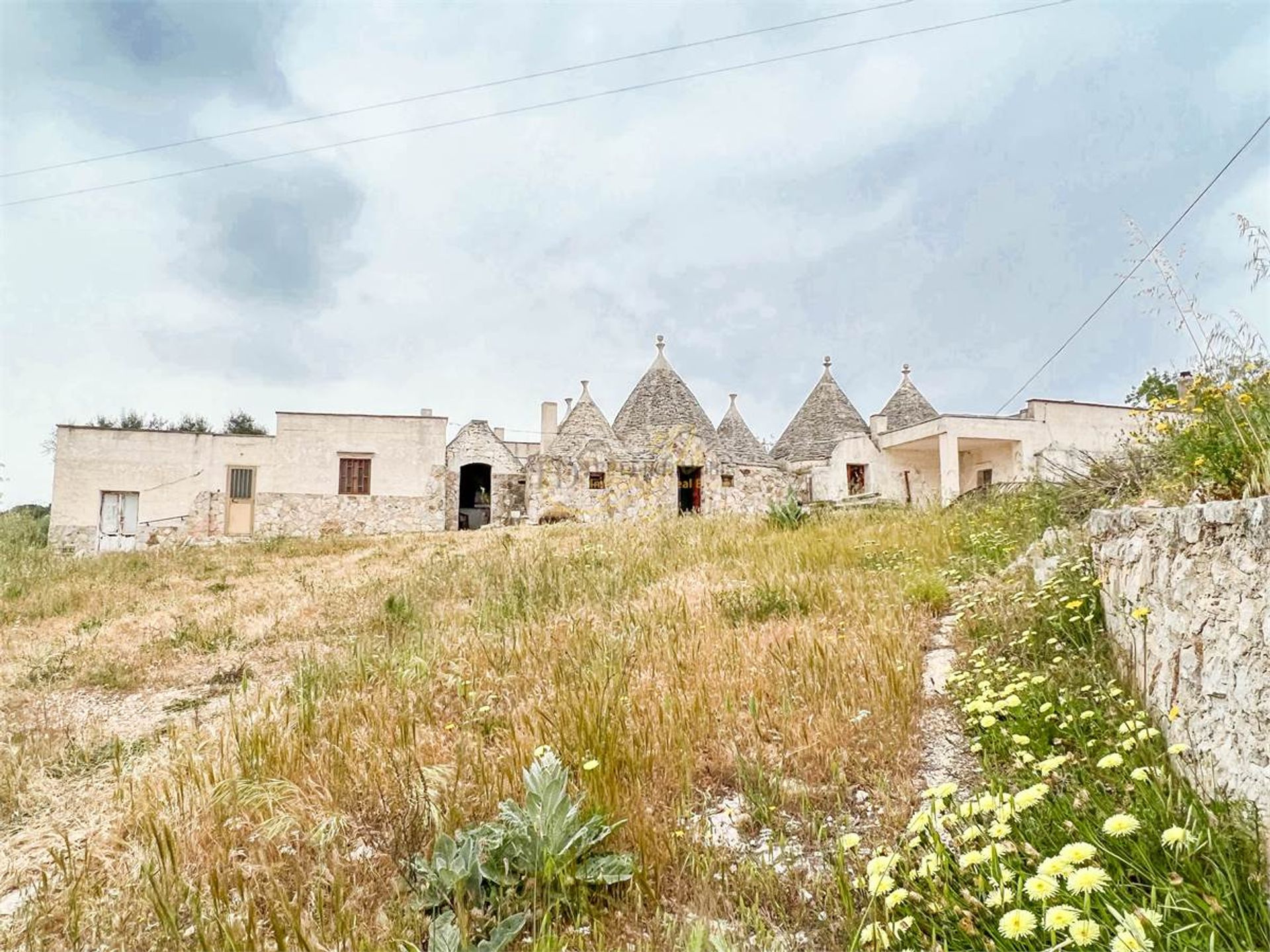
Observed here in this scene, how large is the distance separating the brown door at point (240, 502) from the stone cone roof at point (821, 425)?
19636mm

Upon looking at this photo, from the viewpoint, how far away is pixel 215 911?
5.18 ft

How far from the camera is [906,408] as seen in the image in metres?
26.4

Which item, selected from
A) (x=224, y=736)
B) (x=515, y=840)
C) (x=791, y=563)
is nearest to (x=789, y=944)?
(x=515, y=840)

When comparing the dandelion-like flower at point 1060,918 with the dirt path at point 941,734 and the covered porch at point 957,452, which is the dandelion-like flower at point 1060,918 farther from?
the covered porch at point 957,452

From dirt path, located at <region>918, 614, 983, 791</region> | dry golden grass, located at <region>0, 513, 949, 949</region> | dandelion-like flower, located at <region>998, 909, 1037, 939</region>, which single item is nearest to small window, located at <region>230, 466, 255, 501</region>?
dry golden grass, located at <region>0, 513, 949, 949</region>

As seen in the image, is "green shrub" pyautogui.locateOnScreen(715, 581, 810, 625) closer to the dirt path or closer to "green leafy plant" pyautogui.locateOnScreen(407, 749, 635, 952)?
the dirt path

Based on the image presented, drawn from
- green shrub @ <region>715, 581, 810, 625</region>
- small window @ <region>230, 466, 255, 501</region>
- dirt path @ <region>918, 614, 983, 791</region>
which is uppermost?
small window @ <region>230, 466, 255, 501</region>

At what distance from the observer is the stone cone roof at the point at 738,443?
2470 cm

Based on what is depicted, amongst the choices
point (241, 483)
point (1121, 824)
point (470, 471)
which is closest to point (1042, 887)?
point (1121, 824)

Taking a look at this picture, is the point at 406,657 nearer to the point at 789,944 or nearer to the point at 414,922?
the point at 414,922

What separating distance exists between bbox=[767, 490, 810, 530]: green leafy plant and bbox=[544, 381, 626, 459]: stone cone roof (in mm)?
13909

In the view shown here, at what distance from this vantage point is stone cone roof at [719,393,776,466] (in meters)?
24.7

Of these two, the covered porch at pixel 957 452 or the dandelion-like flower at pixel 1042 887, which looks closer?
the dandelion-like flower at pixel 1042 887

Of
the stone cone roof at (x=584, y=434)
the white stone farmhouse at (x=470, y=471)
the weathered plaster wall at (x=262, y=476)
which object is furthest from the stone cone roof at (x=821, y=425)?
the weathered plaster wall at (x=262, y=476)
